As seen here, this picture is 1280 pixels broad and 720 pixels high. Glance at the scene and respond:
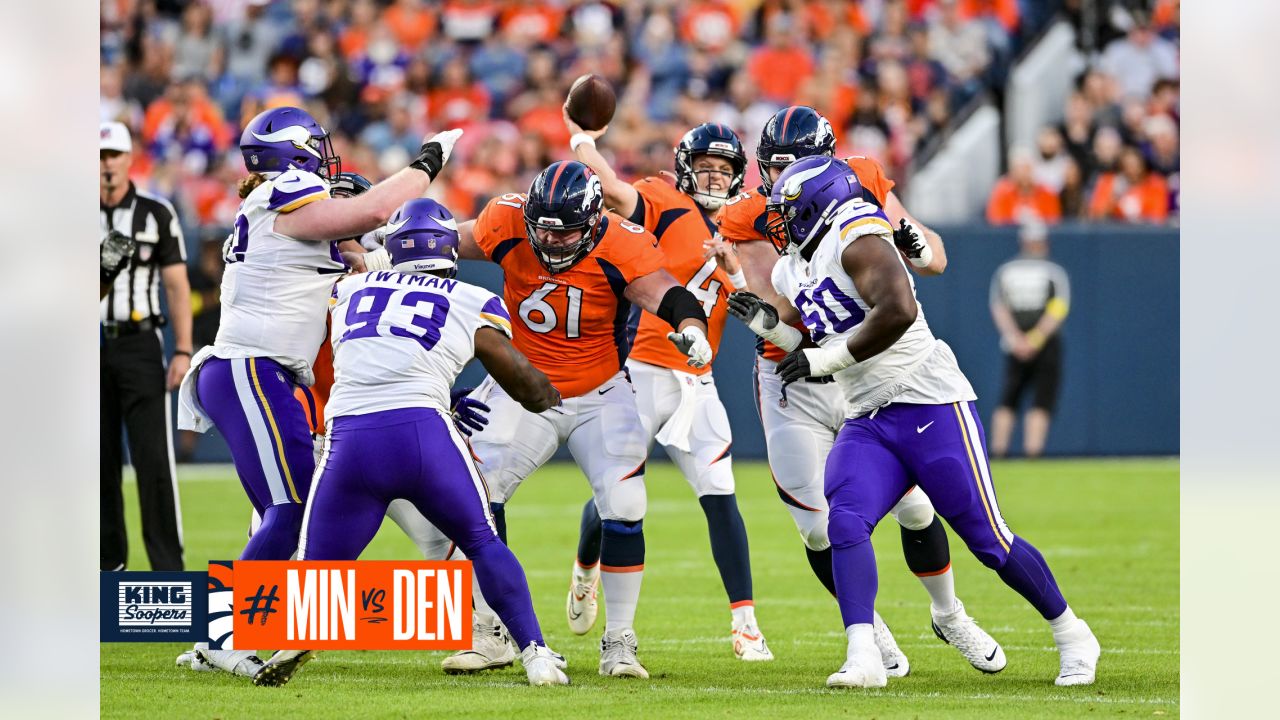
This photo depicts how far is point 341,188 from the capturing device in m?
6.56

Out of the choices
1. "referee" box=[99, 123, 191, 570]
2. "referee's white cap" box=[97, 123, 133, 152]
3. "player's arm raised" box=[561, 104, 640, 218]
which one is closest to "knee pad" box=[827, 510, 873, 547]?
"player's arm raised" box=[561, 104, 640, 218]

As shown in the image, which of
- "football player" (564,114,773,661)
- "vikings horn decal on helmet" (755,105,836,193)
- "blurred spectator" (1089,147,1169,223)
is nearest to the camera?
"vikings horn decal on helmet" (755,105,836,193)

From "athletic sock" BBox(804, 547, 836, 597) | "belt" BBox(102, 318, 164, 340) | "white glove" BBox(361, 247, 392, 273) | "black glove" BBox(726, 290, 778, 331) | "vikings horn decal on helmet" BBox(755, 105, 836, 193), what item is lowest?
"athletic sock" BBox(804, 547, 836, 597)

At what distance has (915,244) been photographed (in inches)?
232

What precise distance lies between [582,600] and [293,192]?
2031 millimetres

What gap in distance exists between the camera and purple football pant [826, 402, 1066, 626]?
5340mm

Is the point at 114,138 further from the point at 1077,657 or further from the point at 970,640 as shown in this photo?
the point at 1077,657

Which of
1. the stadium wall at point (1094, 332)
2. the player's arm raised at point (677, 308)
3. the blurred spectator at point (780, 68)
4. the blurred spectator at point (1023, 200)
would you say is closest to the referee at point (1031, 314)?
the stadium wall at point (1094, 332)

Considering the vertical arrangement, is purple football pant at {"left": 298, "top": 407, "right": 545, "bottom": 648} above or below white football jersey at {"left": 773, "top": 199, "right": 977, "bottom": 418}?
below

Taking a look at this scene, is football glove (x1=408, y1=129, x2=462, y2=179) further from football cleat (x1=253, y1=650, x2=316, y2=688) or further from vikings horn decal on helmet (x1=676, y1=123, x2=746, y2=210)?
football cleat (x1=253, y1=650, x2=316, y2=688)

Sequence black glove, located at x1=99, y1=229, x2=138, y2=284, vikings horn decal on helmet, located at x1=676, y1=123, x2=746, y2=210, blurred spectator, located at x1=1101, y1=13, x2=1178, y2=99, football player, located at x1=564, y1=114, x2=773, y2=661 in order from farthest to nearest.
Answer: blurred spectator, located at x1=1101, y1=13, x2=1178, y2=99, black glove, located at x1=99, y1=229, x2=138, y2=284, vikings horn decal on helmet, located at x1=676, y1=123, x2=746, y2=210, football player, located at x1=564, y1=114, x2=773, y2=661

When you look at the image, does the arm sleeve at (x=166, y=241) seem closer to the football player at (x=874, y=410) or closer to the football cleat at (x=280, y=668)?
the football cleat at (x=280, y=668)

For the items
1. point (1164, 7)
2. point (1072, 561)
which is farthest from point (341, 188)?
point (1164, 7)

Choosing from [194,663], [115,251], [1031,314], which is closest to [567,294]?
[194,663]
